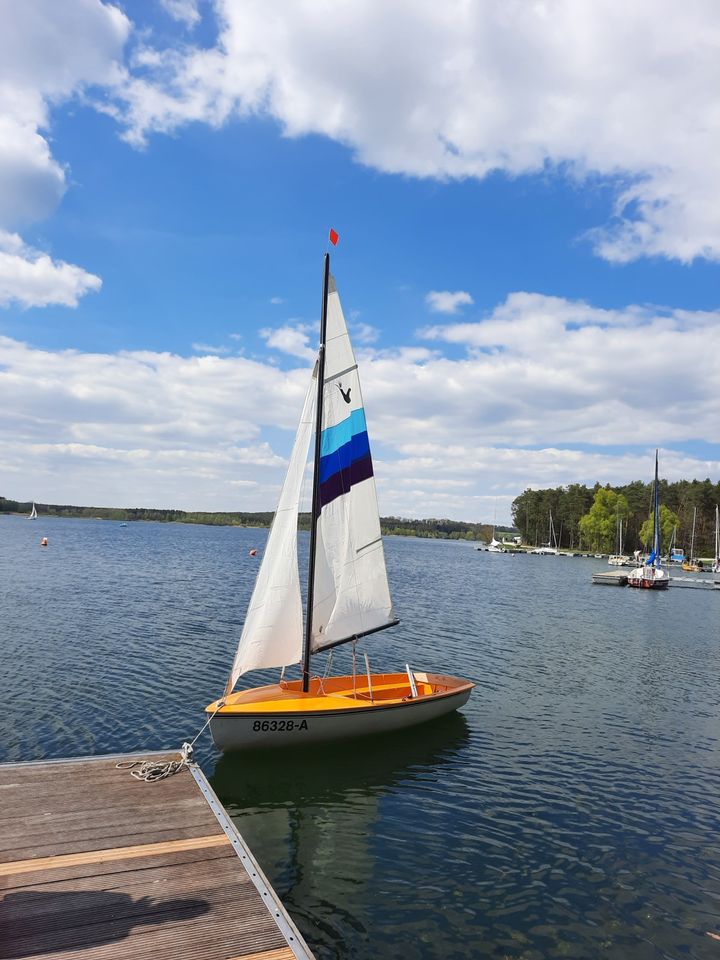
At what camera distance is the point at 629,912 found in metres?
11.0

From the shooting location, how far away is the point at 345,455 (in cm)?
1833

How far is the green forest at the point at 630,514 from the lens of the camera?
5827 inches

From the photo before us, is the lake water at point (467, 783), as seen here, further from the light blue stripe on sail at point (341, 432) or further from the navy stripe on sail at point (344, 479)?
the light blue stripe on sail at point (341, 432)

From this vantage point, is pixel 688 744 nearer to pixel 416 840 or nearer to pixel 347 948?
pixel 416 840

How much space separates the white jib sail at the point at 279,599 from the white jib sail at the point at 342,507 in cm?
113

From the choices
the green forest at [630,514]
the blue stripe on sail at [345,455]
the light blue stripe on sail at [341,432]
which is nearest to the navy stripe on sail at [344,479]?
the blue stripe on sail at [345,455]

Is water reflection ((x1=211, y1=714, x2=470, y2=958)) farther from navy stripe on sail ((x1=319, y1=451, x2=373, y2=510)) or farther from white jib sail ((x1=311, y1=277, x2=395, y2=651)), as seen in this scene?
navy stripe on sail ((x1=319, y1=451, x2=373, y2=510))

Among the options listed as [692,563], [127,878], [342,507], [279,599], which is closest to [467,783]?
[279,599]

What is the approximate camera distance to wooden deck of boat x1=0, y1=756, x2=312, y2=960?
23.5 ft

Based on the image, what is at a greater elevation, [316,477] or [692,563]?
[316,477]

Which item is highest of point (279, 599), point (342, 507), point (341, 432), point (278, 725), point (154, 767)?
point (341, 432)

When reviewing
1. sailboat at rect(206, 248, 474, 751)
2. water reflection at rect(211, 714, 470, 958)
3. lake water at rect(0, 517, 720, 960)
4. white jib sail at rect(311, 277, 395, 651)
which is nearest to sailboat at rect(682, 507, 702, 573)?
lake water at rect(0, 517, 720, 960)

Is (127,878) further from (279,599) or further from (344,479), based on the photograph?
(344,479)

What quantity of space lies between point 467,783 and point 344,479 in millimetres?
8967
